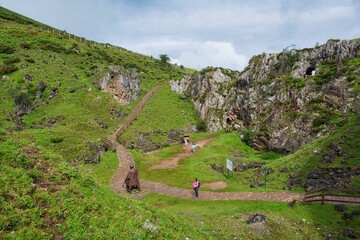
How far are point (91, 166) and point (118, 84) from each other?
3956 centimetres

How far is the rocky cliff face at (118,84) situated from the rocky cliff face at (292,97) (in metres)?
20.7

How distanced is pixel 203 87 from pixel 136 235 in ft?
226

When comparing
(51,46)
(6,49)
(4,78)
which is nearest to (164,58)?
(51,46)

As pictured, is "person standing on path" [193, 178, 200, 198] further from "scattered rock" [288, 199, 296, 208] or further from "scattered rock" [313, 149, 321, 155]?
"scattered rock" [313, 149, 321, 155]

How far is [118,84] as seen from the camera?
7512 cm

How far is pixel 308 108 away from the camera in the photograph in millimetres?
50281

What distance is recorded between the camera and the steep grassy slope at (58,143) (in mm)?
12797

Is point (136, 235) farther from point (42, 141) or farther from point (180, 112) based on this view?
point (180, 112)

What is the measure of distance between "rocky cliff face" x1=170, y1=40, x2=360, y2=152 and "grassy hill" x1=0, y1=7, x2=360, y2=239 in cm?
446

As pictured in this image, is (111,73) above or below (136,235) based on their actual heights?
above

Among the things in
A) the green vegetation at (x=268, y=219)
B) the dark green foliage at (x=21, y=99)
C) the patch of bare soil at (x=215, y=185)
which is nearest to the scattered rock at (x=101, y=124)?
the dark green foliage at (x=21, y=99)

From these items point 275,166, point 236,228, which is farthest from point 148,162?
point 236,228

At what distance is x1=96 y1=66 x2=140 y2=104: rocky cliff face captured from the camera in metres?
73.6

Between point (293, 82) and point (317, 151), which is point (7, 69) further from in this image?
point (317, 151)
